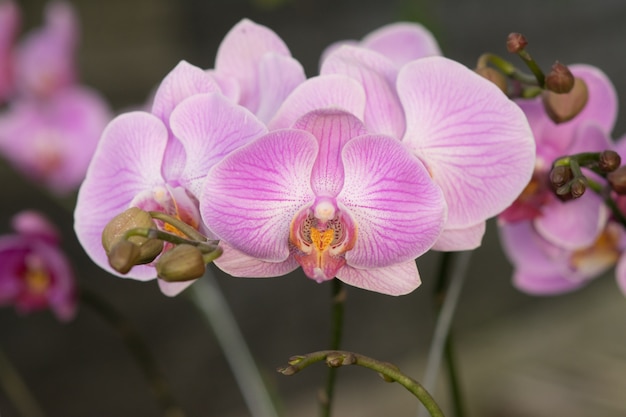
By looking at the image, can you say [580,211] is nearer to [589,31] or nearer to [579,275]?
[579,275]

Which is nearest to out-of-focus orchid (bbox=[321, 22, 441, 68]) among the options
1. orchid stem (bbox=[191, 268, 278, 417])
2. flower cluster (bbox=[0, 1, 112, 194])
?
orchid stem (bbox=[191, 268, 278, 417])

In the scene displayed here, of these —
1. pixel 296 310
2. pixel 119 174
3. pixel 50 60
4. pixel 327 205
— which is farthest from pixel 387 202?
pixel 296 310

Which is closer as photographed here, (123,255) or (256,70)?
(123,255)

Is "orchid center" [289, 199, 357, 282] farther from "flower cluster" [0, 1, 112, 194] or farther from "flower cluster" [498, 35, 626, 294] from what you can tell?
"flower cluster" [0, 1, 112, 194]

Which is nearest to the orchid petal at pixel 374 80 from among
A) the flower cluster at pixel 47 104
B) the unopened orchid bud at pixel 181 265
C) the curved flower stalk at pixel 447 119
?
the curved flower stalk at pixel 447 119

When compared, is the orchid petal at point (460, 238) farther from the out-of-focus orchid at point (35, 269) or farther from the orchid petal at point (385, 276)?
the out-of-focus orchid at point (35, 269)

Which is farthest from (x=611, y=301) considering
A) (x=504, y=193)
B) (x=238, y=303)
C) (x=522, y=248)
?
(x=504, y=193)

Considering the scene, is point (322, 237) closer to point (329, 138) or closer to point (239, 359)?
point (329, 138)
